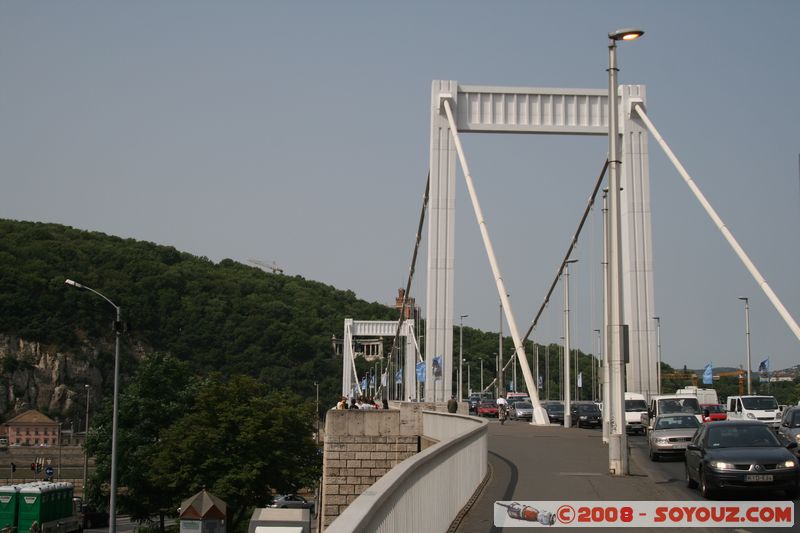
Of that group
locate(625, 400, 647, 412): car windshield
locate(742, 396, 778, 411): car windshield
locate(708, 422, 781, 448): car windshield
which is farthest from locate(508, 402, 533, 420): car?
locate(708, 422, 781, 448): car windshield

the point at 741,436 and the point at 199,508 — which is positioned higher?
the point at 741,436

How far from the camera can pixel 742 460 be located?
16.4 m

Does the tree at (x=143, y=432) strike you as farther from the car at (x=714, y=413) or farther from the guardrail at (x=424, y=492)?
the guardrail at (x=424, y=492)

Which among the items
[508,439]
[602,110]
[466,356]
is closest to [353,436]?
[508,439]

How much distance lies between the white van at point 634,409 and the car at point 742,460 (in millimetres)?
22704

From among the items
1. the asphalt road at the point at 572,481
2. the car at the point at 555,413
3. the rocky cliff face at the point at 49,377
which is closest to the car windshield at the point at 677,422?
the asphalt road at the point at 572,481

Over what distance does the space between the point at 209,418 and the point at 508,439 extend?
1885cm

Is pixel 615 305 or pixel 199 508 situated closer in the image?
pixel 615 305

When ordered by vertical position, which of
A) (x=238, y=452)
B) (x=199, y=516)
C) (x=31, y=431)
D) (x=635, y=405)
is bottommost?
(x=31, y=431)

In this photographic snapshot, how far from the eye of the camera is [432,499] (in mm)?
11109

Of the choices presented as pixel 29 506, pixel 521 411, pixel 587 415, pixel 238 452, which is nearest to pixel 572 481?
pixel 587 415

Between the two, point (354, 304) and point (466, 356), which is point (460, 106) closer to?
point (466, 356)

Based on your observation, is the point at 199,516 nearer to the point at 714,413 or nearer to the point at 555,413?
the point at 714,413

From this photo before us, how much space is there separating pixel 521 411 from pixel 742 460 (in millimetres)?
45831
